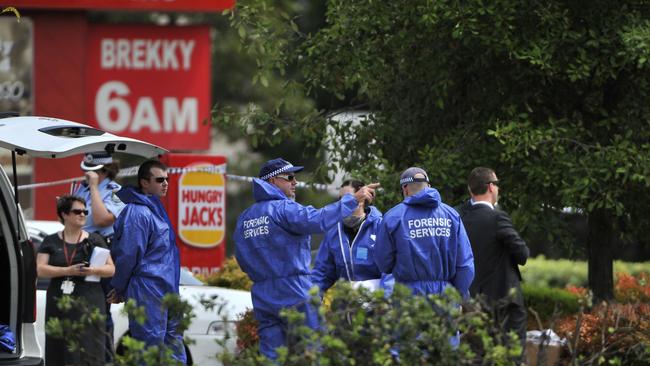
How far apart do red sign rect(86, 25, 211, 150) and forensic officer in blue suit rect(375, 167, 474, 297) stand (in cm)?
1090

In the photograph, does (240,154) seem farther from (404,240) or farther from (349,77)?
(404,240)

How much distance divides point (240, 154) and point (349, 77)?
25.0 meters

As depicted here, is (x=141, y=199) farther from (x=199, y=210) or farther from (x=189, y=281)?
(x=199, y=210)

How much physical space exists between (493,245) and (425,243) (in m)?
1.02

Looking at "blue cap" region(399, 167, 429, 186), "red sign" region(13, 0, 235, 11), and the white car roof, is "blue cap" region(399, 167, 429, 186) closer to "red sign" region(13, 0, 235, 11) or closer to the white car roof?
the white car roof

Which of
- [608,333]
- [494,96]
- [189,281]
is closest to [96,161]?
[189,281]

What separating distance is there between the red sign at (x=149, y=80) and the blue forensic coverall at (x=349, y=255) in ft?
31.5

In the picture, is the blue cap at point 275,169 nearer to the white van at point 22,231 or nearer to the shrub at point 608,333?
the white van at point 22,231

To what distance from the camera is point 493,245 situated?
9492mm

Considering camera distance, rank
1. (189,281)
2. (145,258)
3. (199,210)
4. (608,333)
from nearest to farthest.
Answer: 1. (145,258)
2. (608,333)
3. (189,281)
4. (199,210)

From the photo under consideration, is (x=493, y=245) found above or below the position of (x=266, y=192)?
below

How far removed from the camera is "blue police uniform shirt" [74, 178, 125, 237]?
11.1 metres

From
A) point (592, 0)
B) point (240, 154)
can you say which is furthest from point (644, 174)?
point (240, 154)

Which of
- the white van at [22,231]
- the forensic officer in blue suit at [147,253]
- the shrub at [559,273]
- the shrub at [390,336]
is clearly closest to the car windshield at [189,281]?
the forensic officer in blue suit at [147,253]
